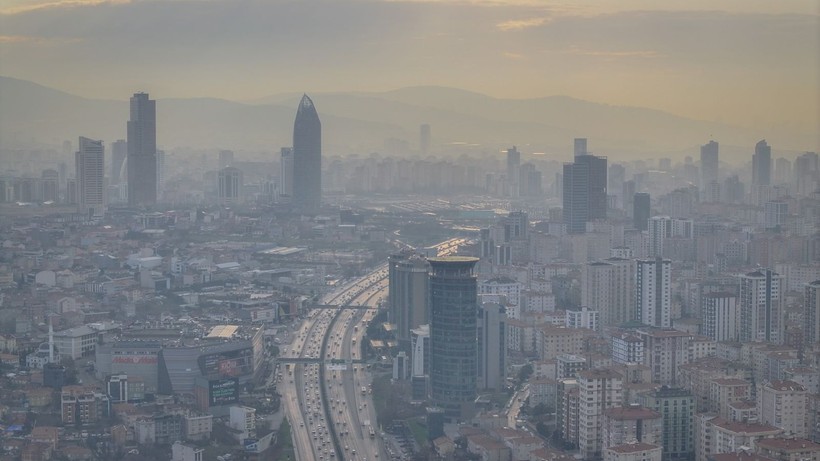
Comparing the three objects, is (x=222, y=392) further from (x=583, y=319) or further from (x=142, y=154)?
(x=142, y=154)

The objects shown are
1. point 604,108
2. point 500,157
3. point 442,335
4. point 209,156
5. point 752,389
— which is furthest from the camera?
point 209,156

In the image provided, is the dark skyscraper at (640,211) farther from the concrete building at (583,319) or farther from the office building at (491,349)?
the office building at (491,349)

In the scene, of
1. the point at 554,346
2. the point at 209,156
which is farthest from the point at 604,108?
the point at 209,156

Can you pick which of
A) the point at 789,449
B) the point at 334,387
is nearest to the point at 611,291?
the point at 334,387

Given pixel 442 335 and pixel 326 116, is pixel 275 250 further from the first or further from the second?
pixel 442 335

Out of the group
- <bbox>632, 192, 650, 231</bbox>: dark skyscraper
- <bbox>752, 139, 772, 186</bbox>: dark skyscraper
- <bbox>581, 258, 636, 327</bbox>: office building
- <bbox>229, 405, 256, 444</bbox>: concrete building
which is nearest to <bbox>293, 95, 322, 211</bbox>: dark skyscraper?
<bbox>632, 192, 650, 231</bbox>: dark skyscraper

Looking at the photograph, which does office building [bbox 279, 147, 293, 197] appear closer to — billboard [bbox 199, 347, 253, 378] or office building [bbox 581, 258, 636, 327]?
office building [bbox 581, 258, 636, 327]

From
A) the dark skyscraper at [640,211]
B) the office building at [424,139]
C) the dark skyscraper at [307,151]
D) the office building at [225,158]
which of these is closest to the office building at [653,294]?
the dark skyscraper at [640,211]
